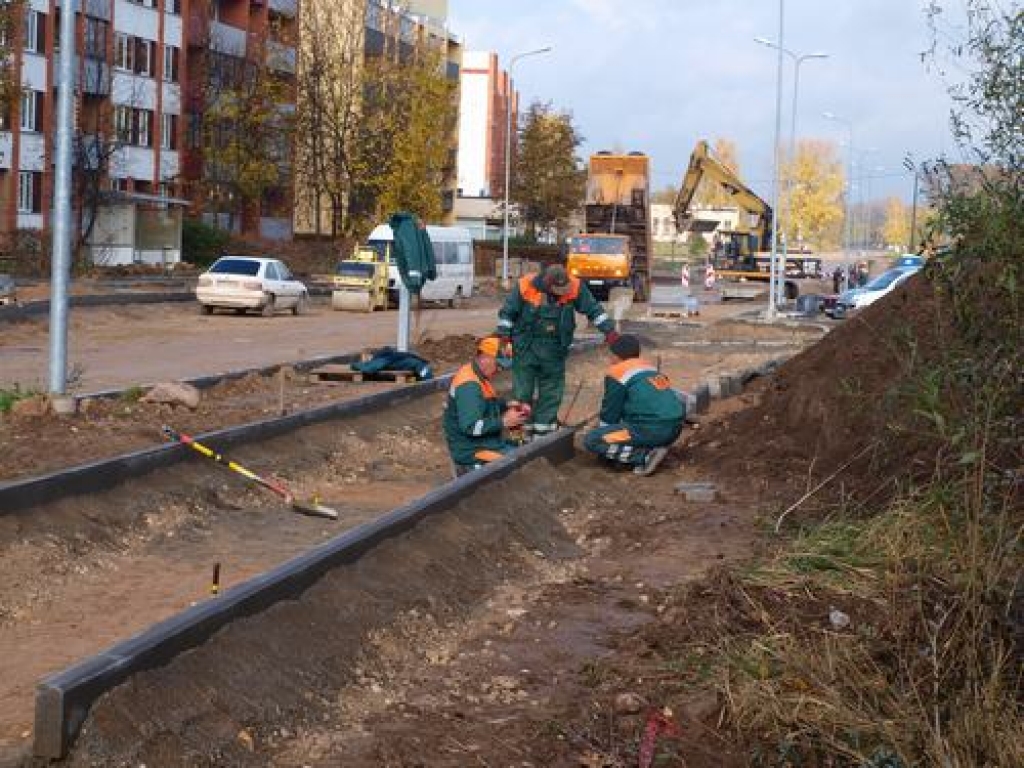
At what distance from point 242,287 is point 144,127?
Result: 2573 cm

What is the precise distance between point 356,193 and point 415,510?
59.3 m

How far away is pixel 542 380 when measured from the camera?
15594 mm

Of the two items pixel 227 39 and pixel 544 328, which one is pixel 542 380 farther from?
pixel 227 39

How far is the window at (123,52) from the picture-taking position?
59.8m

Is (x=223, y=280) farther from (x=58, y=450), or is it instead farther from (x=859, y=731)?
(x=859, y=731)

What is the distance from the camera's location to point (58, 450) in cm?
1339

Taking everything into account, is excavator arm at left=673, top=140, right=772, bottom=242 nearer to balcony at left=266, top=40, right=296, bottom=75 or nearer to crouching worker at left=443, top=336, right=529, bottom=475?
balcony at left=266, top=40, right=296, bottom=75

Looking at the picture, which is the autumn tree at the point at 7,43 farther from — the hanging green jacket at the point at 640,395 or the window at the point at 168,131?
the hanging green jacket at the point at 640,395

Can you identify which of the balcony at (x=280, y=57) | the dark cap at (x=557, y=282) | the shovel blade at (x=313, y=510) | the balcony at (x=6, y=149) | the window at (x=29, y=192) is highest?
the balcony at (x=280, y=57)

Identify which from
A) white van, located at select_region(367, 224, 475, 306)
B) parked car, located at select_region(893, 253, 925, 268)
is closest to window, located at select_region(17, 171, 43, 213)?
white van, located at select_region(367, 224, 475, 306)

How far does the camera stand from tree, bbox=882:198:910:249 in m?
113

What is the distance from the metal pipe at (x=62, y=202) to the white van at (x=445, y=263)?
2917 cm

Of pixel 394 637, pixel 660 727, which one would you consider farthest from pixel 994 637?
pixel 394 637

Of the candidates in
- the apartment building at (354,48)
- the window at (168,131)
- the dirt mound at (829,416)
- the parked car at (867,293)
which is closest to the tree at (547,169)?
the apartment building at (354,48)
